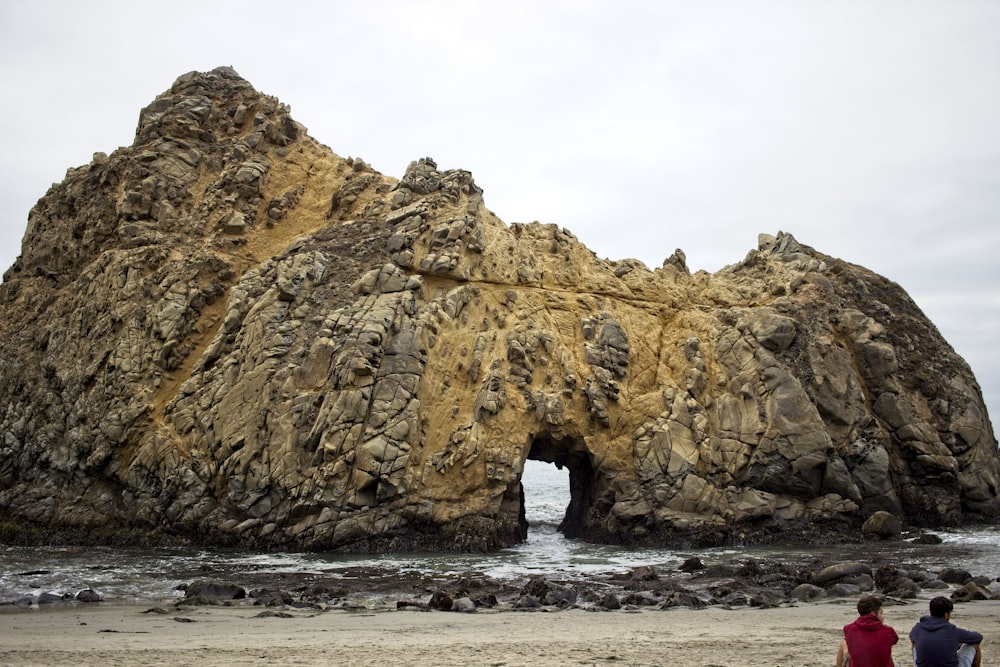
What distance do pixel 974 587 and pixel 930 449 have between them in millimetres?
14697

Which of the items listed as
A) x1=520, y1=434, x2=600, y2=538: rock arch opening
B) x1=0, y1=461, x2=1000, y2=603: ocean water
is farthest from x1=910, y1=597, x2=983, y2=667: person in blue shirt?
x1=520, y1=434, x2=600, y2=538: rock arch opening

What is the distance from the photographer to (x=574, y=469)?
3334 cm

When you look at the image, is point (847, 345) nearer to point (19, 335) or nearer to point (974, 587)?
point (974, 587)

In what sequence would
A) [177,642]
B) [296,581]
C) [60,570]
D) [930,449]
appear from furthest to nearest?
[930,449] < [60,570] < [296,581] < [177,642]

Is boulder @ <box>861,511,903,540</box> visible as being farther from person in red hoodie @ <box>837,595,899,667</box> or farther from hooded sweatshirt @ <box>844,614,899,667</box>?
hooded sweatshirt @ <box>844,614,899,667</box>

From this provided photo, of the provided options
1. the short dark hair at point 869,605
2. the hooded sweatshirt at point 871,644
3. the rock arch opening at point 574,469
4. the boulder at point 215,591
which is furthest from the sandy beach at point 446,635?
the rock arch opening at point 574,469

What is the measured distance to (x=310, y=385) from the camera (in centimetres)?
2792

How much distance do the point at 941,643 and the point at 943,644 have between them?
18 millimetres

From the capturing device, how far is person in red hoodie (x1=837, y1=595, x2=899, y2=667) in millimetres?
8102

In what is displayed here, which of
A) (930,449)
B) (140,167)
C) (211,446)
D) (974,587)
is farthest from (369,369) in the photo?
(930,449)

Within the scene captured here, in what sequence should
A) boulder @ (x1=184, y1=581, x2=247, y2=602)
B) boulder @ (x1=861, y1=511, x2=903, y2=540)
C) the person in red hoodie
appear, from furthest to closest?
boulder @ (x1=861, y1=511, x2=903, y2=540) < boulder @ (x1=184, y1=581, x2=247, y2=602) < the person in red hoodie

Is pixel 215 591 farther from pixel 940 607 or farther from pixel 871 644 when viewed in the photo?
pixel 940 607

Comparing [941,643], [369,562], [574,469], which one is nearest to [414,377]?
[369,562]

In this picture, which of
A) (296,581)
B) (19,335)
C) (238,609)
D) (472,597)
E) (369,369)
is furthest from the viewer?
(19,335)
